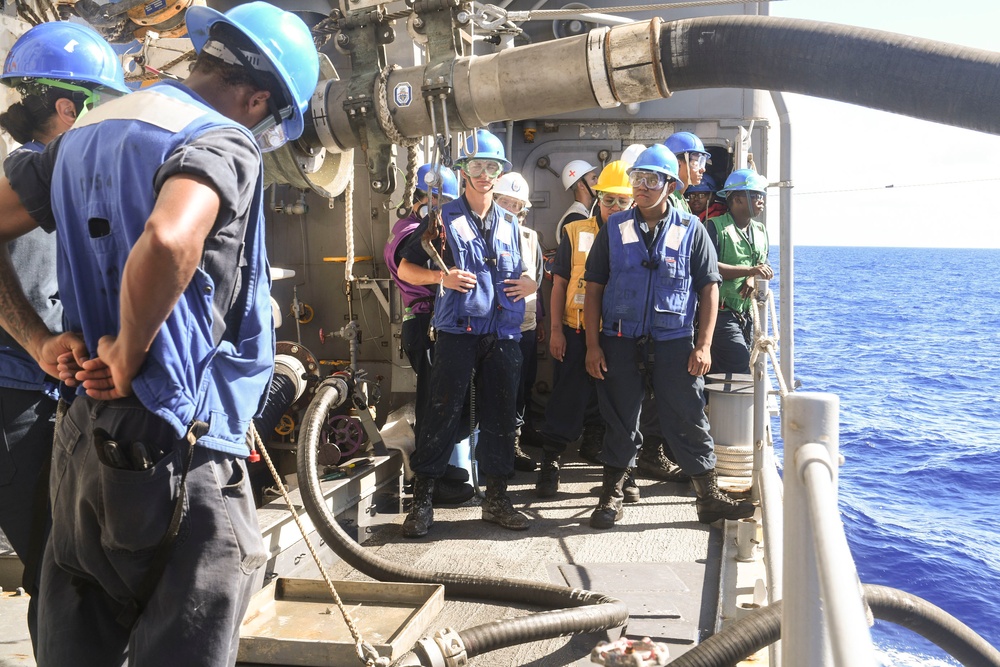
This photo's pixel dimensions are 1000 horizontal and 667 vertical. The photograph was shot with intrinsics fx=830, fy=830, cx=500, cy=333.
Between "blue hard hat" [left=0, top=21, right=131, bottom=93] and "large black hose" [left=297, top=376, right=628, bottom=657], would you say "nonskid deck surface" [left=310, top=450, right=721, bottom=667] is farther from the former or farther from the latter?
"blue hard hat" [left=0, top=21, right=131, bottom=93]

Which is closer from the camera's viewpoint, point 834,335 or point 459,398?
point 459,398

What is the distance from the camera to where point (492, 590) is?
11.7 feet

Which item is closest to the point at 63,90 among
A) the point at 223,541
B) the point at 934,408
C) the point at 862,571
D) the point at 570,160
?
the point at 223,541

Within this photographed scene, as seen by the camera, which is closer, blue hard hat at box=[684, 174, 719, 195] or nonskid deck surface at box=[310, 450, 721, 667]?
nonskid deck surface at box=[310, 450, 721, 667]

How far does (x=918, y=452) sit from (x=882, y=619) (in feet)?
65.7

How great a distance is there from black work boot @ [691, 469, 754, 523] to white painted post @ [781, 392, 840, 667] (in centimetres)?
325

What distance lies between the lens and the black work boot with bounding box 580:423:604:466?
5.83m

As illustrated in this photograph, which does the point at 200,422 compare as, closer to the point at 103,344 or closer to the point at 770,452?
A: the point at 103,344

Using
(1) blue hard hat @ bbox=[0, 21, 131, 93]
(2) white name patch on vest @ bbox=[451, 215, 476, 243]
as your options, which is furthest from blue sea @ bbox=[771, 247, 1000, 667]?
(1) blue hard hat @ bbox=[0, 21, 131, 93]

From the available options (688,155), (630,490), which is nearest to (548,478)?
(630,490)

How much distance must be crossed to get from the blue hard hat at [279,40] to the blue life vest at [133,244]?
0.21 metres

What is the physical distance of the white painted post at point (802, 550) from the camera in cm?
135

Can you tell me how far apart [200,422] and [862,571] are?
13.2 metres

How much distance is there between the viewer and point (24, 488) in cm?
246
